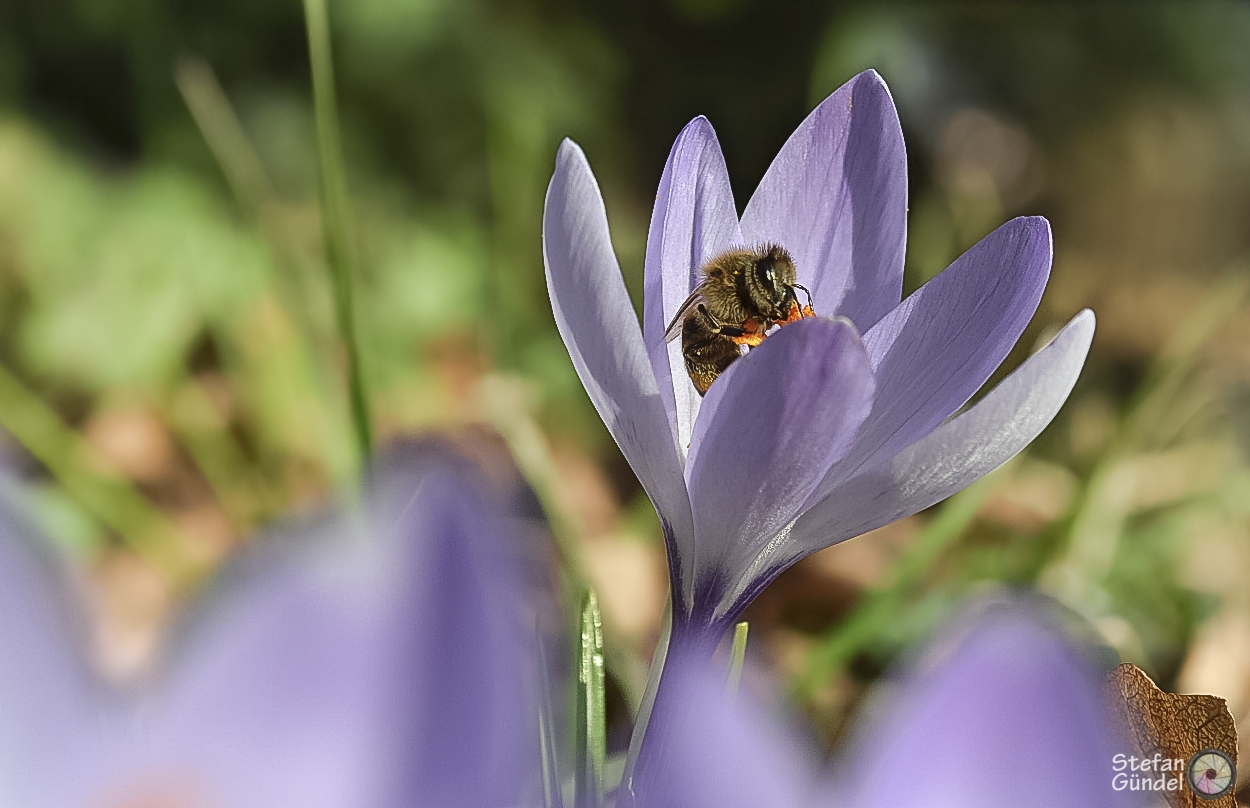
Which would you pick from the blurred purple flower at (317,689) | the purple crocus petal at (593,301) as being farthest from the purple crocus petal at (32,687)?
the purple crocus petal at (593,301)

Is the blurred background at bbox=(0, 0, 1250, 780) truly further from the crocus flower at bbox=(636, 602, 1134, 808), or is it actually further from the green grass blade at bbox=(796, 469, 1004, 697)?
the crocus flower at bbox=(636, 602, 1134, 808)

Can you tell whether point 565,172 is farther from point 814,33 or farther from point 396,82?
point 396,82

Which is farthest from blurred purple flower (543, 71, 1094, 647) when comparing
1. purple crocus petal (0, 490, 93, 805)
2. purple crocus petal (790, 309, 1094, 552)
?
purple crocus petal (0, 490, 93, 805)

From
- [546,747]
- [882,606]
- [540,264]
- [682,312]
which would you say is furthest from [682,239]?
[540,264]

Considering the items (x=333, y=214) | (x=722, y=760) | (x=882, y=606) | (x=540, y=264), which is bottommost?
(x=722, y=760)

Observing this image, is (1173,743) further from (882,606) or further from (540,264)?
(540,264)

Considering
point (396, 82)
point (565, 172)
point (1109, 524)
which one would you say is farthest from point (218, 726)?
point (396, 82)
